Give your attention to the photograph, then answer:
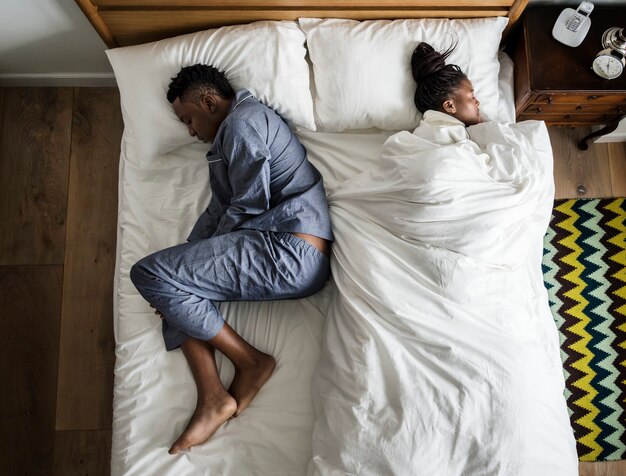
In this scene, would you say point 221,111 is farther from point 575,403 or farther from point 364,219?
point 575,403

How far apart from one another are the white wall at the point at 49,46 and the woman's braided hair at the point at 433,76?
3.66 ft

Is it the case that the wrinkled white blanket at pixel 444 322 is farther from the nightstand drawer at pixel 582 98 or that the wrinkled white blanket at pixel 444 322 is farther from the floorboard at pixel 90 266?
the floorboard at pixel 90 266

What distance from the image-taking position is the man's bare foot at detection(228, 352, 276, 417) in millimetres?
1421

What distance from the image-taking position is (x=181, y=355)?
149cm

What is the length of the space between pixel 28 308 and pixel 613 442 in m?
2.13

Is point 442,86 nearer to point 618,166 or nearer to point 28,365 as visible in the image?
point 618,166

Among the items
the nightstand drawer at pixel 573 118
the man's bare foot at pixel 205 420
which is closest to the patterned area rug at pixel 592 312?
the nightstand drawer at pixel 573 118

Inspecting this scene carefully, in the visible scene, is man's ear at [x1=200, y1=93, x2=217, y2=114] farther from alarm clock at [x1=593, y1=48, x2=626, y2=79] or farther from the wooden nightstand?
alarm clock at [x1=593, y1=48, x2=626, y2=79]

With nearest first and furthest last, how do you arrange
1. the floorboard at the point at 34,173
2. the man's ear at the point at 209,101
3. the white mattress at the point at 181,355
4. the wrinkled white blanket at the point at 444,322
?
the wrinkled white blanket at the point at 444,322 → the white mattress at the point at 181,355 → the man's ear at the point at 209,101 → the floorboard at the point at 34,173

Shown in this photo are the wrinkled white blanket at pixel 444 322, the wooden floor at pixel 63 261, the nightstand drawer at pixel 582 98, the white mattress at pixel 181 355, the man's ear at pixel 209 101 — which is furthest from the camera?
the wooden floor at pixel 63 261

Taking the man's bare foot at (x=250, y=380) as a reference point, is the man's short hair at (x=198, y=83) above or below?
above

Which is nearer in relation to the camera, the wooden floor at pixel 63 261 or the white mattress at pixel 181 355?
the white mattress at pixel 181 355

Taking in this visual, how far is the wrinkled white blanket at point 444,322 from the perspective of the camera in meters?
1.24

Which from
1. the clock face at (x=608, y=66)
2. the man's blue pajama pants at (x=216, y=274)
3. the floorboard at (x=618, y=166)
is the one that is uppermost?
the clock face at (x=608, y=66)
